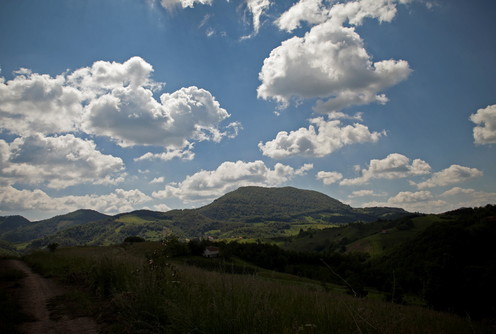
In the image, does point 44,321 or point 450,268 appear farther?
point 450,268

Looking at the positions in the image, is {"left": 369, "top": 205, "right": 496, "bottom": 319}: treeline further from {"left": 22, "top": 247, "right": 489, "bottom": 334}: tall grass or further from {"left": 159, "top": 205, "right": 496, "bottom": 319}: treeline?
{"left": 22, "top": 247, "right": 489, "bottom": 334}: tall grass

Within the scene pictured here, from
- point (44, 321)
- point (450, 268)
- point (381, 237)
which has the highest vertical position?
point (44, 321)

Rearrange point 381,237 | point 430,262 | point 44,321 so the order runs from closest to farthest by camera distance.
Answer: point 44,321
point 430,262
point 381,237

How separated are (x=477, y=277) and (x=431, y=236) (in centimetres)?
8985

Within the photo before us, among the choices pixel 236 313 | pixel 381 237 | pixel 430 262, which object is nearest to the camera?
pixel 236 313

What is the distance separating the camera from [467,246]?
84000mm

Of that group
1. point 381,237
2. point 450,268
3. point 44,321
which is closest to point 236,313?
point 44,321

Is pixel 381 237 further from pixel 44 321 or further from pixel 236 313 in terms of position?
pixel 236 313

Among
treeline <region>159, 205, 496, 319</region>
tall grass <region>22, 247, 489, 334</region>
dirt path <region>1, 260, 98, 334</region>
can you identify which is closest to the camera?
tall grass <region>22, 247, 489, 334</region>

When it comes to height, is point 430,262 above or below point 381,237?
above

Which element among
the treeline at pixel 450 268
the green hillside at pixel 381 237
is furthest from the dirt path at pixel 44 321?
the green hillside at pixel 381 237

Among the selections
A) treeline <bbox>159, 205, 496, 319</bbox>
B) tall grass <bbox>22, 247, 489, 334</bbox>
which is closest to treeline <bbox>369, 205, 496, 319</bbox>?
treeline <bbox>159, 205, 496, 319</bbox>

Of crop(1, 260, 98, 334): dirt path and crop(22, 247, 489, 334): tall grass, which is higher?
crop(22, 247, 489, 334): tall grass

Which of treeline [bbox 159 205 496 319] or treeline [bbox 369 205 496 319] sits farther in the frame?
treeline [bbox 159 205 496 319]
